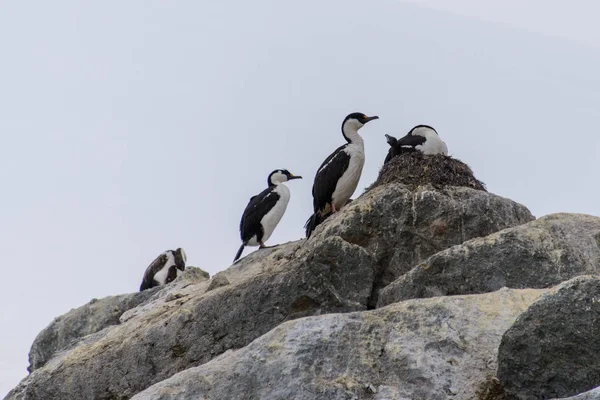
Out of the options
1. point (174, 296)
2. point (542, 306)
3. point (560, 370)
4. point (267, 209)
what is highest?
Result: point (267, 209)

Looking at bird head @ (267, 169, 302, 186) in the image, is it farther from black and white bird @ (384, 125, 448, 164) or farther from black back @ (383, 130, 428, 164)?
black back @ (383, 130, 428, 164)

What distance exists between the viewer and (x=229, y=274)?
12367mm

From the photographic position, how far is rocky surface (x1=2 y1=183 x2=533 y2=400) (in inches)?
370

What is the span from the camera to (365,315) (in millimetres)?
6672

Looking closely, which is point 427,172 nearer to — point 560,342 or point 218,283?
point 218,283

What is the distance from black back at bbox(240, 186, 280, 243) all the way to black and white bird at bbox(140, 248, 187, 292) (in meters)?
3.07

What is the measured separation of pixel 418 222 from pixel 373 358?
471cm

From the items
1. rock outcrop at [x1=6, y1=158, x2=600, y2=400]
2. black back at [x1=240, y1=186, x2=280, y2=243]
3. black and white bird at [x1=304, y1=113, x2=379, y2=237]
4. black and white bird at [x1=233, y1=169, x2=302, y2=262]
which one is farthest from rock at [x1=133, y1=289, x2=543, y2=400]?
black back at [x1=240, y1=186, x2=280, y2=243]

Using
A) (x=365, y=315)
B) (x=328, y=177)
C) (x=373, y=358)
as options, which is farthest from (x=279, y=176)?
(x=373, y=358)

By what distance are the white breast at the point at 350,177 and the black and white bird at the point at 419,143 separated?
0.83 metres

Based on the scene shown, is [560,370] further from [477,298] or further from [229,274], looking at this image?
[229,274]

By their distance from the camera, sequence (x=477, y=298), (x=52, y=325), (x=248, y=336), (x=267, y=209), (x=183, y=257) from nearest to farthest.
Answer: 1. (x=477, y=298)
2. (x=248, y=336)
3. (x=52, y=325)
4. (x=267, y=209)
5. (x=183, y=257)

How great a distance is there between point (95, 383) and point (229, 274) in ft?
9.51

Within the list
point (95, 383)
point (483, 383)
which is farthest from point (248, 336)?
point (483, 383)
